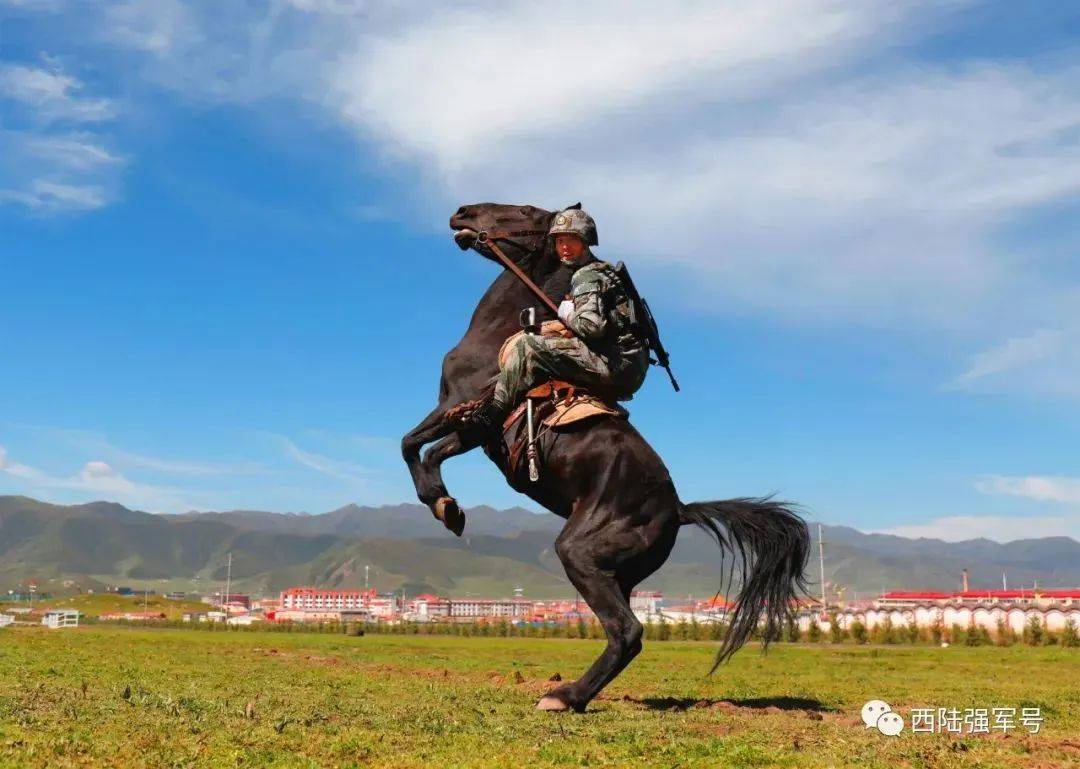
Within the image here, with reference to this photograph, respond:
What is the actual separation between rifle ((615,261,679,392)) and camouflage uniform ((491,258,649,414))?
0.10 meters

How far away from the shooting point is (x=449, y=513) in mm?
8258

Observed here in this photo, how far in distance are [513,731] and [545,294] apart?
13.4 ft

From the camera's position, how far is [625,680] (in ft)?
40.0

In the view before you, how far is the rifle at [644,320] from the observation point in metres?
8.36

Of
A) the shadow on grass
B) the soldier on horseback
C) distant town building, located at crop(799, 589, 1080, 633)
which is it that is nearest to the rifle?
the soldier on horseback

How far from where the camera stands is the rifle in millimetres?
8359

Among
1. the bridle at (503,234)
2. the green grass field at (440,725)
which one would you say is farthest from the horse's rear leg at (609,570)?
the bridle at (503,234)

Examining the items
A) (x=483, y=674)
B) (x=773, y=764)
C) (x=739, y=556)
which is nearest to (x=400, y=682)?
(x=483, y=674)

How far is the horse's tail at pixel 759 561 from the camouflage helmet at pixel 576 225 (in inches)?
98.3

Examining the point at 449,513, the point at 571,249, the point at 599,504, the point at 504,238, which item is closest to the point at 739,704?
the point at 599,504

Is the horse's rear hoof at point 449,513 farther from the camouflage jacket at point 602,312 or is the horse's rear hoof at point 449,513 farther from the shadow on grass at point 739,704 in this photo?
the shadow on grass at point 739,704

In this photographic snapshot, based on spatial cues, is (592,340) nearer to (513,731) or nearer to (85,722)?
(513,731)

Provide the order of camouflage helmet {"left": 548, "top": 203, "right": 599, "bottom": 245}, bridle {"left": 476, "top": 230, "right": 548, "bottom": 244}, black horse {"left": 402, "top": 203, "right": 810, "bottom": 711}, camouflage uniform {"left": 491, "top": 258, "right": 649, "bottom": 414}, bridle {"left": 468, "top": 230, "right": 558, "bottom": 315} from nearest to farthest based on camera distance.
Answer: black horse {"left": 402, "top": 203, "right": 810, "bottom": 711}, camouflage uniform {"left": 491, "top": 258, "right": 649, "bottom": 414}, camouflage helmet {"left": 548, "top": 203, "right": 599, "bottom": 245}, bridle {"left": 468, "top": 230, "right": 558, "bottom": 315}, bridle {"left": 476, "top": 230, "right": 548, "bottom": 244}

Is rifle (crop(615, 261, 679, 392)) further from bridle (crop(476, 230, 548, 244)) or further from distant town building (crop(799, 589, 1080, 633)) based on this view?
distant town building (crop(799, 589, 1080, 633))
